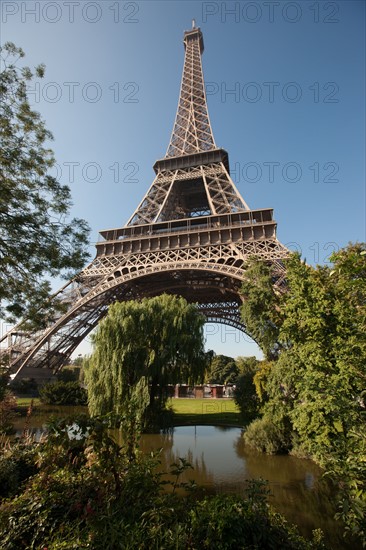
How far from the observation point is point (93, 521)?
3646 mm

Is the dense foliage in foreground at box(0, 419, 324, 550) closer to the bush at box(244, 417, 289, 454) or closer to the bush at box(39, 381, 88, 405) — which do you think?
the bush at box(244, 417, 289, 454)

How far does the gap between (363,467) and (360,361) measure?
118 inches

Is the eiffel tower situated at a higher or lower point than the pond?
higher

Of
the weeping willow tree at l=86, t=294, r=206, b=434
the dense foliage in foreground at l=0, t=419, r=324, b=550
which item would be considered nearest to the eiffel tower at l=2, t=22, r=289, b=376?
the weeping willow tree at l=86, t=294, r=206, b=434

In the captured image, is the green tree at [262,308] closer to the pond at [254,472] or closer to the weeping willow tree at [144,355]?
the weeping willow tree at [144,355]

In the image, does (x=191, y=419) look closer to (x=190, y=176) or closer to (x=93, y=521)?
(x=93, y=521)

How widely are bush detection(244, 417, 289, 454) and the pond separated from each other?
12.6 inches

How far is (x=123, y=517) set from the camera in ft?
12.0

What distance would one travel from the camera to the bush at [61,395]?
71.2 ft

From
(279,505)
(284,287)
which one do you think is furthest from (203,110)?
(279,505)

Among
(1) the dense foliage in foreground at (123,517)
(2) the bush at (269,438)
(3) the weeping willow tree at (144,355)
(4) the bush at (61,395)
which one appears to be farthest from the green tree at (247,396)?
(1) the dense foliage in foreground at (123,517)

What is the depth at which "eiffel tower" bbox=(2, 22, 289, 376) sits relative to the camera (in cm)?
2391

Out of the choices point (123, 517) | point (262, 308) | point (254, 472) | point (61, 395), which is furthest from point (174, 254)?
point (123, 517)

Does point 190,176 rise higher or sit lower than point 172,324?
higher
